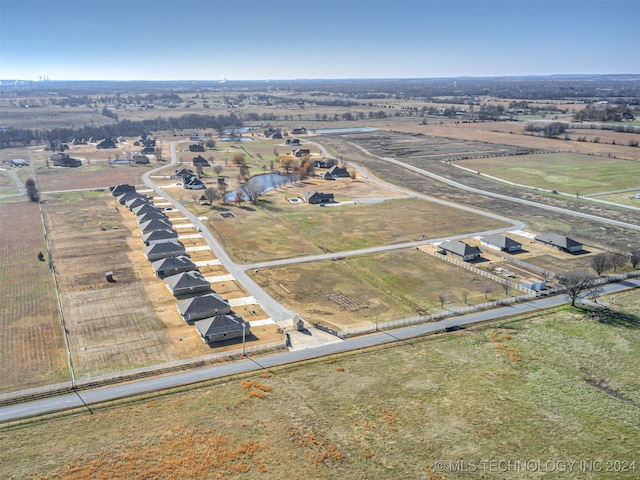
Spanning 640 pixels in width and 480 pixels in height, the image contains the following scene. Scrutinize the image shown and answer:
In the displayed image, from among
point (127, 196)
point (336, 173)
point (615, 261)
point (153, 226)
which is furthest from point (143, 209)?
point (615, 261)

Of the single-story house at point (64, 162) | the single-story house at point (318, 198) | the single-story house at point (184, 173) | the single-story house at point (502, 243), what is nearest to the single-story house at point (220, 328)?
the single-story house at point (502, 243)

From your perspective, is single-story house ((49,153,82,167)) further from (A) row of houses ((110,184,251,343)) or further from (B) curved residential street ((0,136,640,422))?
(B) curved residential street ((0,136,640,422))

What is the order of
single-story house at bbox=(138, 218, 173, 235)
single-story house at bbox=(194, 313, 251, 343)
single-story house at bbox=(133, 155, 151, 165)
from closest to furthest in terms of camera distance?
1. single-story house at bbox=(194, 313, 251, 343)
2. single-story house at bbox=(138, 218, 173, 235)
3. single-story house at bbox=(133, 155, 151, 165)

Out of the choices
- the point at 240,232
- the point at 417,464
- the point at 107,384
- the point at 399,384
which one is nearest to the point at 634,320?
the point at 399,384

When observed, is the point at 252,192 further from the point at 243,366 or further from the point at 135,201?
the point at 243,366

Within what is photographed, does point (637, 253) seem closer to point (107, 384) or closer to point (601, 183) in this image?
point (601, 183)

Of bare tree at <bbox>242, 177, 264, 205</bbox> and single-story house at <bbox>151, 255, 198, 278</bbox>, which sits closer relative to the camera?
single-story house at <bbox>151, 255, 198, 278</bbox>

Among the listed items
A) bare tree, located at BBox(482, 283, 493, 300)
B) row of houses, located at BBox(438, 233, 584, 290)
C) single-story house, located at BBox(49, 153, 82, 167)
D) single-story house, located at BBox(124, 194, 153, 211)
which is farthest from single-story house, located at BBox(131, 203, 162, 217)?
single-story house, located at BBox(49, 153, 82, 167)
